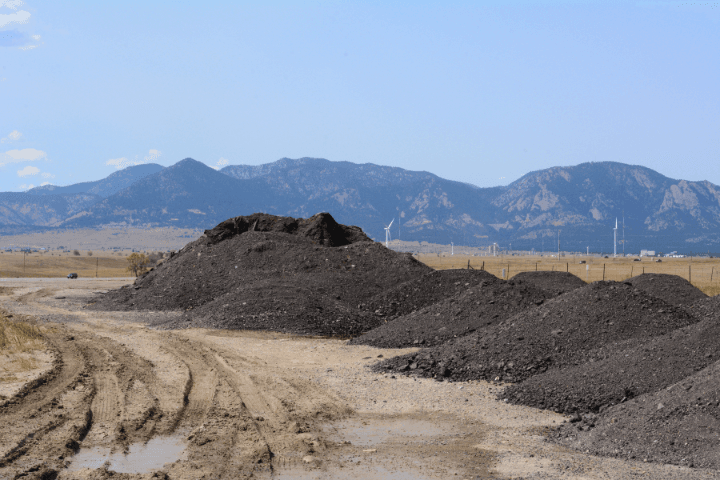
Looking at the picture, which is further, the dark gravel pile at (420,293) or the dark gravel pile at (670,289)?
the dark gravel pile at (670,289)

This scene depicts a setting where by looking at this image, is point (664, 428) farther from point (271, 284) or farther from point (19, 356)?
point (271, 284)

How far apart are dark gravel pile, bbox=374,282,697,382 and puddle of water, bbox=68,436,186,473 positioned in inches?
299

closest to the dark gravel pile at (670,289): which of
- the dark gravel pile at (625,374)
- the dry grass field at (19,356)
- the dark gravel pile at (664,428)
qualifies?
the dark gravel pile at (625,374)

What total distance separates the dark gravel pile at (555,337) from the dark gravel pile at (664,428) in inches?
155

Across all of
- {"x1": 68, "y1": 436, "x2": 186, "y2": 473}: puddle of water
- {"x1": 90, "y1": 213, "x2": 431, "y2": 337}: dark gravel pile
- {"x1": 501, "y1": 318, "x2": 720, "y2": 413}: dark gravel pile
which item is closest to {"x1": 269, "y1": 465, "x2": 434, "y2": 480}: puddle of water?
{"x1": 68, "y1": 436, "x2": 186, "y2": 473}: puddle of water

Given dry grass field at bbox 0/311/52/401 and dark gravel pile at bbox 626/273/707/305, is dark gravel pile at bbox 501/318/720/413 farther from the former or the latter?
dark gravel pile at bbox 626/273/707/305

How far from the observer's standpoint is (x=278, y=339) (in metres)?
23.4

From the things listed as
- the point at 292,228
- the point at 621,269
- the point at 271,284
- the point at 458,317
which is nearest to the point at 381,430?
the point at 458,317

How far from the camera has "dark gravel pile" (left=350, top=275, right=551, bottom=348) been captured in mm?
20953

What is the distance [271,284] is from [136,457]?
786 inches

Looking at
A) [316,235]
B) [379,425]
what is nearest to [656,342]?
[379,425]

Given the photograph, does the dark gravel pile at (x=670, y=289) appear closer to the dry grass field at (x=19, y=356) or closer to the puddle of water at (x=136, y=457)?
the dry grass field at (x=19, y=356)

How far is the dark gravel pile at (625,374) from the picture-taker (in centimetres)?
1252

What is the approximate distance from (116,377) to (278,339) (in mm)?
8398
